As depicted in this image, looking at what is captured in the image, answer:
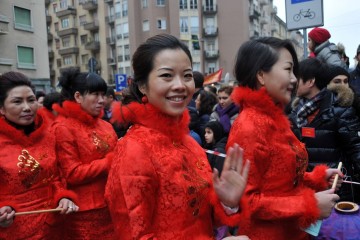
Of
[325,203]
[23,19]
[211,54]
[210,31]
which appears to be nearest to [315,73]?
[325,203]

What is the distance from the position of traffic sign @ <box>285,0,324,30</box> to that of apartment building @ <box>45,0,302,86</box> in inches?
1373

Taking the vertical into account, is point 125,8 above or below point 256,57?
above

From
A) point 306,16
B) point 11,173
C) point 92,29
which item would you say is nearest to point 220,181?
point 11,173

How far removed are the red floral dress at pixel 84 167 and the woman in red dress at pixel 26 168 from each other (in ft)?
0.37

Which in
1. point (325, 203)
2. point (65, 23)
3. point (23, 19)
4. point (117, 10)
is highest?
point (65, 23)

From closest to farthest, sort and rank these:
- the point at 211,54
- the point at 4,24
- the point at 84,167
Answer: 1. the point at 84,167
2. the point at 4,24
3. the point at 211,54

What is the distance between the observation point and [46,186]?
306 centimetres

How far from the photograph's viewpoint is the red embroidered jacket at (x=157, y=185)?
5.30ft

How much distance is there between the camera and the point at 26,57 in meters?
24.5

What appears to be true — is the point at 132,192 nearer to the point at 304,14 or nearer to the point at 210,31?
the point at 304,14

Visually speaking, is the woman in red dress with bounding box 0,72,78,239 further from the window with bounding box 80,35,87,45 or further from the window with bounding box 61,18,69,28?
the window with bounding box 61,18,69,28

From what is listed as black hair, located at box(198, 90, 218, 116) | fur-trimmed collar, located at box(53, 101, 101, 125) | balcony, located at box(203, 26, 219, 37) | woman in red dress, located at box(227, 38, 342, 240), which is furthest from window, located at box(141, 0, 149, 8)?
woman in red dress, located at box(227, 38, 342, 240)

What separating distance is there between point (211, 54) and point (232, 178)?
4441 centimetres

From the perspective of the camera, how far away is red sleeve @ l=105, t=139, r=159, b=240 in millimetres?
1580
